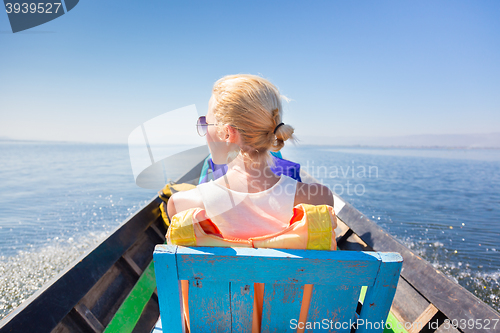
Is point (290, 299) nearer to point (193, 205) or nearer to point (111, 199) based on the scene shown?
point (193, 205)

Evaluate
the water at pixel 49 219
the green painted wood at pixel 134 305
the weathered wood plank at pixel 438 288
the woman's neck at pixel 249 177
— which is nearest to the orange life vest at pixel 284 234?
the woman's neck at pixel 249 177

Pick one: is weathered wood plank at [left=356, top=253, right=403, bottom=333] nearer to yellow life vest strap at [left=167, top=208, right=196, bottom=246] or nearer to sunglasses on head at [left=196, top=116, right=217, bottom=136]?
yellow life vest strap at [left=167, top=208, right=196, bottom=246]

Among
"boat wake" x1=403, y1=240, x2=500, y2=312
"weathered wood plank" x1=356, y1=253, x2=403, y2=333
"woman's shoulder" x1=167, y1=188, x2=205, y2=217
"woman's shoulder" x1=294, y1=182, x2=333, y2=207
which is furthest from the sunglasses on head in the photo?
"boat wake" x1=403, y1=240, x2=500, y2=312

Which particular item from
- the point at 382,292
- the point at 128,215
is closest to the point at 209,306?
the point at 382,292

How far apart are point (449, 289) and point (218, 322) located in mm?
1196

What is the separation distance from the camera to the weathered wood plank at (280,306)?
79 centimetres

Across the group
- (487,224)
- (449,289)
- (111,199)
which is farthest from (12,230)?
(487,224)

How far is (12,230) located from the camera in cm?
471

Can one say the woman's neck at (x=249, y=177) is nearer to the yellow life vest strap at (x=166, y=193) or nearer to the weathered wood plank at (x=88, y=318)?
the weathered wood plank at (x=88, y=318)

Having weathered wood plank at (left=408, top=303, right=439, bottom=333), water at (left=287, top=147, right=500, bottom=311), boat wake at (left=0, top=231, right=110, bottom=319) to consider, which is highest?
weathered wood plank at (left=408, top=303, right=439, bottom=333)

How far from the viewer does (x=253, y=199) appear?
3.21 ft

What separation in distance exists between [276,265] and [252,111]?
617 millimetres

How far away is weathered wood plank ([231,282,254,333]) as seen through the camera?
0.79 meters

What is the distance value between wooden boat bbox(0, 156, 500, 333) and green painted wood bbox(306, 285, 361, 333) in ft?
2.28
